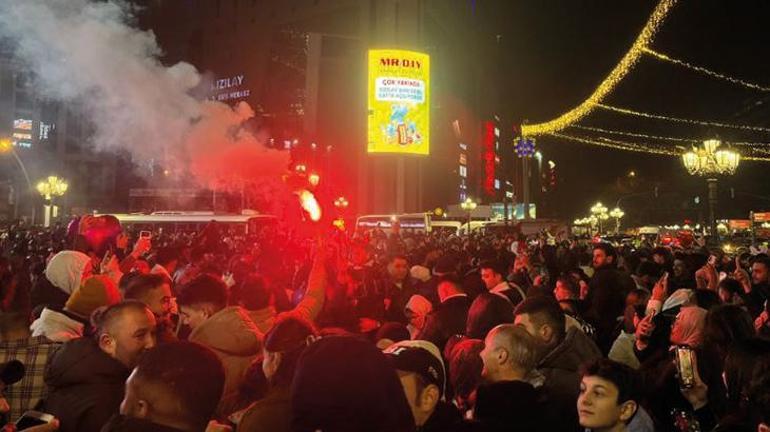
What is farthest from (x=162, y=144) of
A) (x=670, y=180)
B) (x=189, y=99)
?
(x=670, y=180)

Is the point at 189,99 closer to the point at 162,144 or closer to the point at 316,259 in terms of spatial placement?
the point at 162,144

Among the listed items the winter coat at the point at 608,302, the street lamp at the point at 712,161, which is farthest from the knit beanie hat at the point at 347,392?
the street lamp at the point at 712,161

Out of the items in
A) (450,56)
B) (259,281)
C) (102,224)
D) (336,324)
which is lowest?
(336,324)

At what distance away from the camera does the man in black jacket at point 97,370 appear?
325 centimetres

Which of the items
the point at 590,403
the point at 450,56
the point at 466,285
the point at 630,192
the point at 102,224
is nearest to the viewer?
the point at 590,403

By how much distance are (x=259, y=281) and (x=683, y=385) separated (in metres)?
3.32


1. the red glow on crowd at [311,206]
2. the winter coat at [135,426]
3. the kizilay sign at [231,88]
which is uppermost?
the kizilay sign at [231,88]

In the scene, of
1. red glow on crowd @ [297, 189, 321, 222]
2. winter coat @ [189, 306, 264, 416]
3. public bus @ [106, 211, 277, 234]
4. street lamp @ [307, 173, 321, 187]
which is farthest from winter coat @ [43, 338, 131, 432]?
public bus @ [106, 211, 277, 234]

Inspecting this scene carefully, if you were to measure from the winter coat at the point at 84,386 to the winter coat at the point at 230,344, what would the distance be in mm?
572

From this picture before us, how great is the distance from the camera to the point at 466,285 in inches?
296

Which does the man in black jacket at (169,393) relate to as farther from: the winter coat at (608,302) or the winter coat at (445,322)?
the winter coat at (608,302)

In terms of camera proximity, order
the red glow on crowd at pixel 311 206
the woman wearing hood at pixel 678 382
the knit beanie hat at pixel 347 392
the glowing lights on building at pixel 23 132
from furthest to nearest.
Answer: the glowing lights on building at pixel 23 132 < the red glow on crowd at pixel 311 206 < the woman wearing hood at pixel 678 382 < the knit beanie hat at pixel 347 392

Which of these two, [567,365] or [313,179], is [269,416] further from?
[313,179]

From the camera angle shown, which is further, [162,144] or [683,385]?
[162,144]
